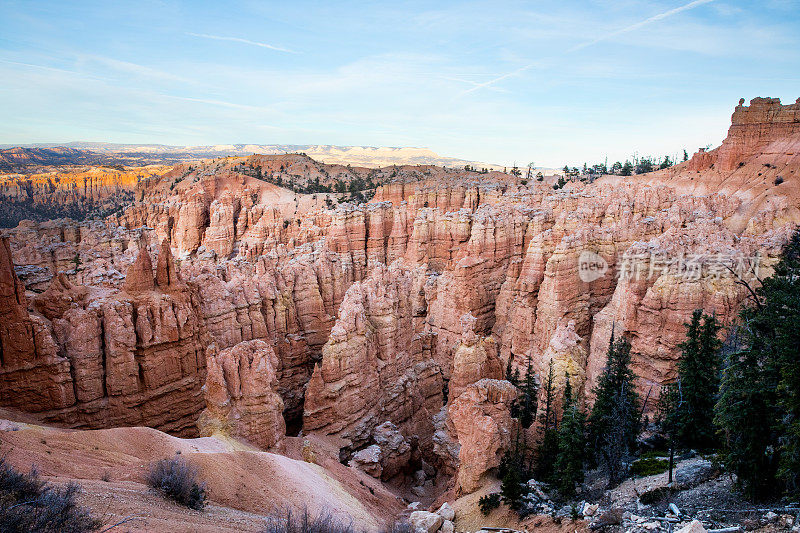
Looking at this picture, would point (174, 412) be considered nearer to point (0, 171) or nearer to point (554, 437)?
point (554, 437)

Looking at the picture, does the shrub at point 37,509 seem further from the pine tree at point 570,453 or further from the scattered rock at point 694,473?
the scattered rock at point 694,473

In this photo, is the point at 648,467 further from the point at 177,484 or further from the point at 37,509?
the point at 37,509

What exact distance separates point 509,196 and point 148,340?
146 ft

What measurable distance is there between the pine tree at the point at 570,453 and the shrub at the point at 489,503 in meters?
2.12

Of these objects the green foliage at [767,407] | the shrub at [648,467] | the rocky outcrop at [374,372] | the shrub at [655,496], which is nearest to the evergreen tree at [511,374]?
the rocky outcrop at [374,372]

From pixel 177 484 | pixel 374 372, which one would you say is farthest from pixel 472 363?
pixel 177 484

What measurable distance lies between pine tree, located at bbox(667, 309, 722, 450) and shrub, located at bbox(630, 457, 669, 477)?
4.38 feet

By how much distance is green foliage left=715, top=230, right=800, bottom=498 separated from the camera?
1056 cm

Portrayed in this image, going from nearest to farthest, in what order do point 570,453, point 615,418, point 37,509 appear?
point 37,509 < point 570,453 < point 615,418

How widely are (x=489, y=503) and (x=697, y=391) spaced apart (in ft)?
31.8

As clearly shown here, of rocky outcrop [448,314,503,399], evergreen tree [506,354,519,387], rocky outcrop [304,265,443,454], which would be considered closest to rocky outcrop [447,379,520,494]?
rocky outcrop [448,314,503,399]

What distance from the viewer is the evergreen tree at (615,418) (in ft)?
55.1

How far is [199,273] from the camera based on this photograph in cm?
2816

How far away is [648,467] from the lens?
16156mm
